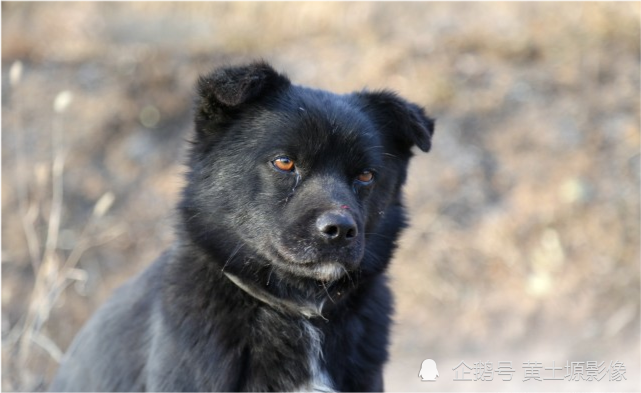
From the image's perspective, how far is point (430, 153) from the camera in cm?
987

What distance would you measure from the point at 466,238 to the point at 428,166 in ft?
3.79

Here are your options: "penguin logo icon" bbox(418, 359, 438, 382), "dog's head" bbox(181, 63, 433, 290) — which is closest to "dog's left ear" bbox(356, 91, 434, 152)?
"dog's head" bbox(181, 63, 433, 290)

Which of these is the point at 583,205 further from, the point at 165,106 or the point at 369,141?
the point at 369,141

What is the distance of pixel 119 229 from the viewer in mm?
8922

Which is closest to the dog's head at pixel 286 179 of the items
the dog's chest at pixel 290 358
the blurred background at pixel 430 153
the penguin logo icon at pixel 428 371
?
the dog's chest at pixel 290 358

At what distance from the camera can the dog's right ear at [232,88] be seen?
3590 millimetres

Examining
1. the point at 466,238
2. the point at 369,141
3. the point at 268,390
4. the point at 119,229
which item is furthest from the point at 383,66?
the point at 268,390

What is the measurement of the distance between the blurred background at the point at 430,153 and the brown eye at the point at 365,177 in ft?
13.9


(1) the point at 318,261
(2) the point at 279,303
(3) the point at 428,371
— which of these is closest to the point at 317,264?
(1) the point at 318,261

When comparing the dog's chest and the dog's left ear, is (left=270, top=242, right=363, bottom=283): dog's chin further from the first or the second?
the dog's left ear

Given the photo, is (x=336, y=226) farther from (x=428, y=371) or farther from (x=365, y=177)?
(x=428, y=371)

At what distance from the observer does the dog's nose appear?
341 cm

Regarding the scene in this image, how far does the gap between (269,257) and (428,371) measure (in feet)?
13.8

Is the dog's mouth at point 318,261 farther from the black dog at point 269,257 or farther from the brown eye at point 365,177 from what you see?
the brown eye at point 365,177
